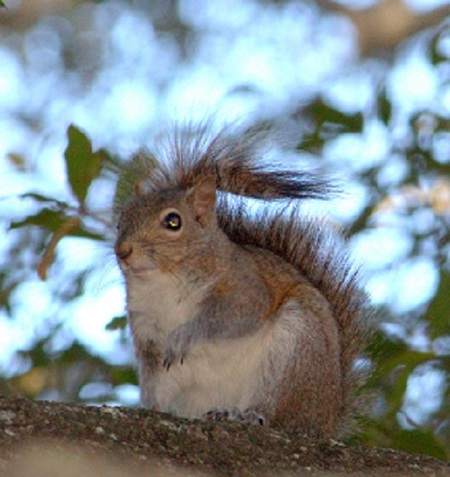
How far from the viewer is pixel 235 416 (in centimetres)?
277

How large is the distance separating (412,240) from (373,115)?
467mm

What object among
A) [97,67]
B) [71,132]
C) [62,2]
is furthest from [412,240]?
[97,67]

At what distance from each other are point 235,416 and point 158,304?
41 centimetres

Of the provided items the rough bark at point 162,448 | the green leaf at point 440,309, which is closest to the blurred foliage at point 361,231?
the green leaf at point 440,309

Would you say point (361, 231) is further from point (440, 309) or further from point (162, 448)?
point (162, 448)

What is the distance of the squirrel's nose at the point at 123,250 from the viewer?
2.99 meters

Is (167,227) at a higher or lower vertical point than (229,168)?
lower

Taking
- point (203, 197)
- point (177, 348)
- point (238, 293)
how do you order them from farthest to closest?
point (203, 197)
point (238, 293)
point (177, 348)

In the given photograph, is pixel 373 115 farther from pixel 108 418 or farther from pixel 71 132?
pixel 108 418

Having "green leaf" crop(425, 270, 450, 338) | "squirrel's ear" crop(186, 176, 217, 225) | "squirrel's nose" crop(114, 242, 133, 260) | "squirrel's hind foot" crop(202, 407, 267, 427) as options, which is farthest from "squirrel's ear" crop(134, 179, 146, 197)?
"green leaf" crop(425, 270, 450, 338)

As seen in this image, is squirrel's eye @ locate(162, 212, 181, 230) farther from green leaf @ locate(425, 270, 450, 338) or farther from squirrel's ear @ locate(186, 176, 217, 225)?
green leaf @ locate(425, 270, 450, 338)

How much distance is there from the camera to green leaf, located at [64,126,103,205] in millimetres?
Result: 3104

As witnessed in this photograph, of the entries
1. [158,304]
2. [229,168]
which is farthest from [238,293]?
A: [229,168]

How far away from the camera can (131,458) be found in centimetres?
201
